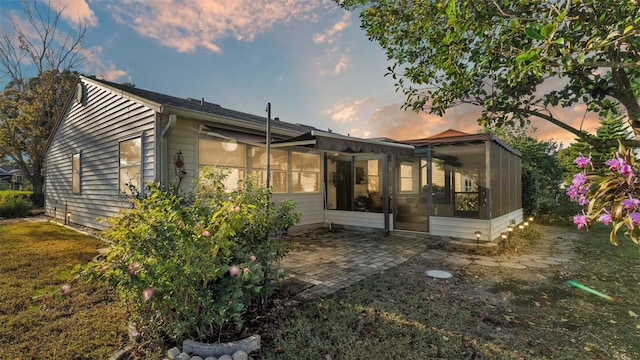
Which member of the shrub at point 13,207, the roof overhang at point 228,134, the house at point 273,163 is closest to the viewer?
the house at point 273,163

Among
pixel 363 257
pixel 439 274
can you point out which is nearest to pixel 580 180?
pixel 439 274

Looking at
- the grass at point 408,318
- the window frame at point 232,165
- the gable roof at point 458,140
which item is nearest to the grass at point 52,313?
the grass at point 408,318

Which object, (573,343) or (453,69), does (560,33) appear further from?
(573,343)

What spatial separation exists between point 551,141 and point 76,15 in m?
34.5

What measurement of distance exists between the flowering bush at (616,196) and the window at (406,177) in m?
7.02

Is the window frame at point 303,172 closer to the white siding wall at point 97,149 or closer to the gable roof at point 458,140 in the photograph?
the gable roof at point 458,140

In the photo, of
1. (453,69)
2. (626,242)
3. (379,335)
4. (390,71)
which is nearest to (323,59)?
(390,71)

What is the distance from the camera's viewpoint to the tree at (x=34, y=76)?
1753 centimetres

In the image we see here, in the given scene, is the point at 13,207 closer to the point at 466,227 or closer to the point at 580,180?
the point at 466,227

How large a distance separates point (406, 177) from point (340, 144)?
339cm

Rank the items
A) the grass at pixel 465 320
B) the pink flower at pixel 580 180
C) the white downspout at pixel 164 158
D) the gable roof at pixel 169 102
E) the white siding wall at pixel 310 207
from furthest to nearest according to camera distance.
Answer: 1. the white siding wall at pixel 310 207
2. the gable roof at pixel 169 102
3. the white downspout at pixel 164 158
4. the grass at pixel 465 320
5. the pink flower at pixel 580 180

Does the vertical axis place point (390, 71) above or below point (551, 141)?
below

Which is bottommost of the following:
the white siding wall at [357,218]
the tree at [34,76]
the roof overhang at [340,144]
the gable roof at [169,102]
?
the white siding wall at [357,218]

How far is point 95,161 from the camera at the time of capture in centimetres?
941
